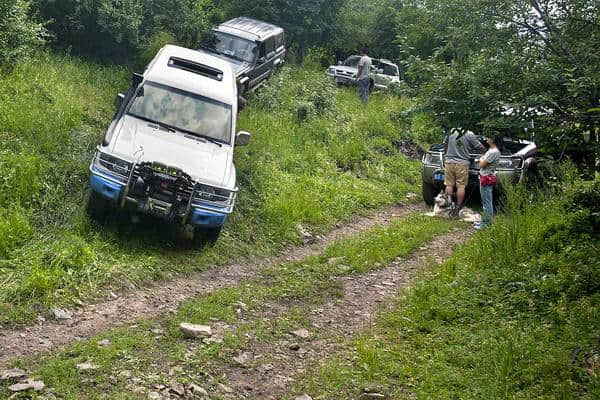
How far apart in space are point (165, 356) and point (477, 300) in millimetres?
3271

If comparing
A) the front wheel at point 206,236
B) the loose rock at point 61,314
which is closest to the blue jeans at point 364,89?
the front wheel at point 206,236

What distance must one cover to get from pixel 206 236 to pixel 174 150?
1178 mm

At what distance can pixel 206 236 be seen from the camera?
8.75m

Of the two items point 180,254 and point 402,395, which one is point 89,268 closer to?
point 180,254

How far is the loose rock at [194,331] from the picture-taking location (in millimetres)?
6043

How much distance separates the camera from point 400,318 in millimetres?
6832

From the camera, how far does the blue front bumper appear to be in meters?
7.97

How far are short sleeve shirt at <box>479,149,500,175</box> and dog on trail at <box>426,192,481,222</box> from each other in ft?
3.76

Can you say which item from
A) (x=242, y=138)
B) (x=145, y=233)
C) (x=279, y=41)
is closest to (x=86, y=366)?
(x=145, y=233)

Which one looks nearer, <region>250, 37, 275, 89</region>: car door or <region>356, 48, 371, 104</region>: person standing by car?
<region>250, 37, 275, 89</region>: car door

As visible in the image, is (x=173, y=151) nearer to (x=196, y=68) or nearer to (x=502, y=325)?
(x=196, y=68)

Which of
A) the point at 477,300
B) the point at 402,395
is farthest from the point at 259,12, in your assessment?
the point at 402,395

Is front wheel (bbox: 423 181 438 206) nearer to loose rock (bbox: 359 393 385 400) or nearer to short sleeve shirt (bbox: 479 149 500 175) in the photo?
short sleeve shirt (bbox: 479 149 500 175)

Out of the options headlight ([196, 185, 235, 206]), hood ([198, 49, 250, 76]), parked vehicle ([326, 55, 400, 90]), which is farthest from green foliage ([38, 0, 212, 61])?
headlight ([196, 185, 235, 206])
